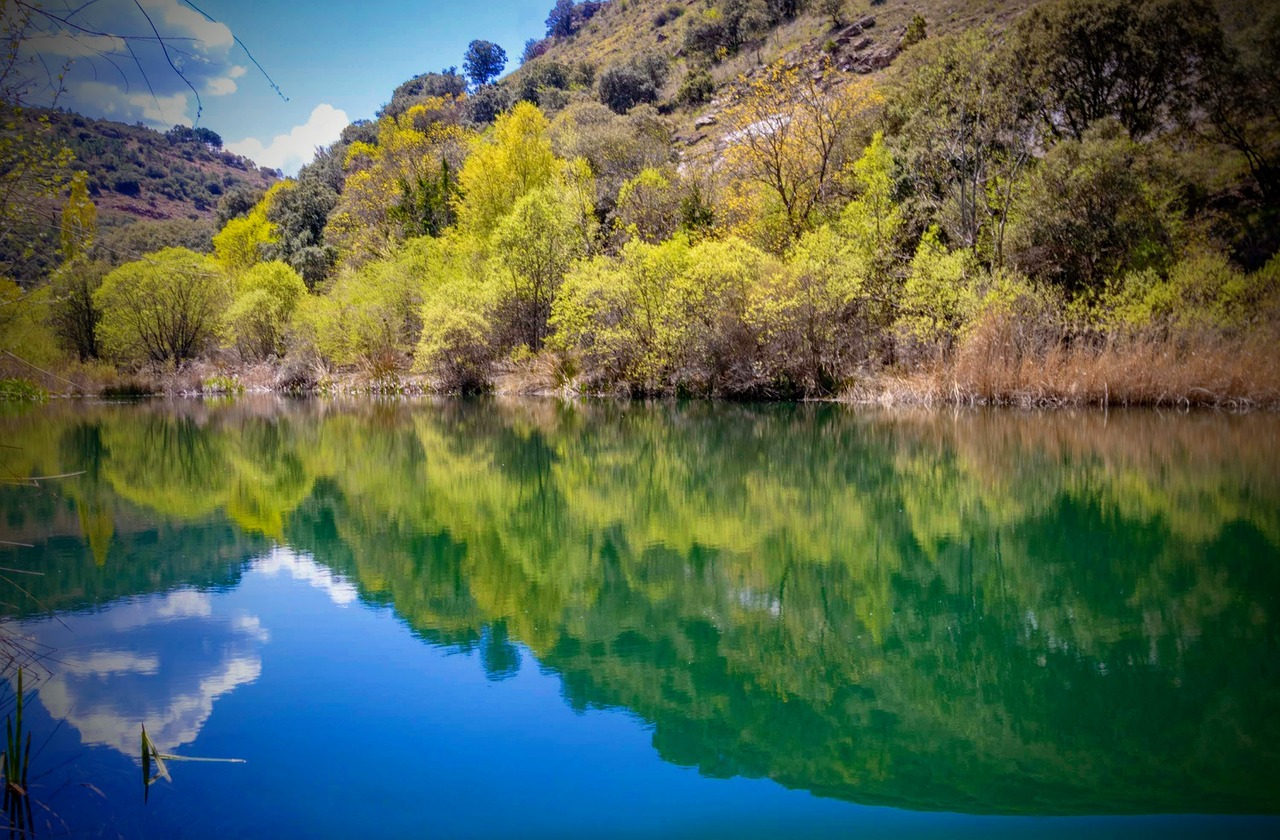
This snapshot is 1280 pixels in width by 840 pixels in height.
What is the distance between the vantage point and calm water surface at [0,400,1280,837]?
3.61 meters

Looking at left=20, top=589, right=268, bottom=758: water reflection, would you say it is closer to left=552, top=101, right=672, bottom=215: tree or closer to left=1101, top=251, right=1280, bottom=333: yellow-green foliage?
left=1101, top=251, right=1280, bottom=333: yellow-green foliage

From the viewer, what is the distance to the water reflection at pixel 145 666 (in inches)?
176

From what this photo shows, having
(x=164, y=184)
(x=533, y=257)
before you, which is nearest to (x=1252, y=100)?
(x=533, y=257)

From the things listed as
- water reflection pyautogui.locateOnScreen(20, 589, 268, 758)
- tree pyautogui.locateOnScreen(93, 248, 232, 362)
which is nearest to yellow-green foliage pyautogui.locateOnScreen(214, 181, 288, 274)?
tree pyautogui.locateOnScreen(93, 248, 232, 362)

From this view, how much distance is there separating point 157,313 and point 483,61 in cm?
6320

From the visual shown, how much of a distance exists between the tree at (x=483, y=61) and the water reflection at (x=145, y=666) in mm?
94435

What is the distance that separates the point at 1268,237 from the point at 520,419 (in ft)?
67.6

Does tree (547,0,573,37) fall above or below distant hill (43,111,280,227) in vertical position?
above

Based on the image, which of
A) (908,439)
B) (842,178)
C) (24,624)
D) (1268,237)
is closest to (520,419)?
(908,439)

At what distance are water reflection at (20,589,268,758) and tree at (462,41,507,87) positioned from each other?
9444 cm

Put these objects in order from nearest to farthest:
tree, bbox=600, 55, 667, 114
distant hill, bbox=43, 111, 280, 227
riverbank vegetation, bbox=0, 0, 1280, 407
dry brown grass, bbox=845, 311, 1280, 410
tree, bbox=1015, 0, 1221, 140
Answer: dry brown grass, bbox=845, 311, 1280, 410 → riverbank vegetation, bbox=0, 0, 1280, 407 → tree, bbox=1015, 0, 1221, 140 → tree, bbox=600, 55, 667, 114 → distant hill, bbox=43, 111, 280, 227

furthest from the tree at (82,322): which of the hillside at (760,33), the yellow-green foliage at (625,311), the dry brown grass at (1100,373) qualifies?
the dry brown grass at (1100,373)

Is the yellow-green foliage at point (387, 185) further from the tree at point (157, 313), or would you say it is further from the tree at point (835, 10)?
the tree at point (835, 10)

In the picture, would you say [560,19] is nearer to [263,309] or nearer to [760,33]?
[760,33]
